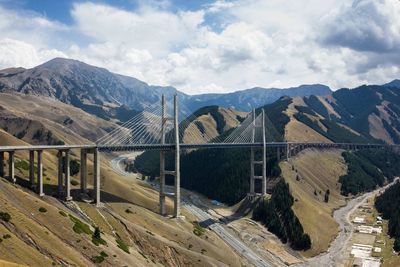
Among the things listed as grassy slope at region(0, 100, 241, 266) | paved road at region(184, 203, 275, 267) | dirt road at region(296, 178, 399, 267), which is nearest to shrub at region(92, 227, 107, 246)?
grassy slope at region(0, 100, 241, 266)

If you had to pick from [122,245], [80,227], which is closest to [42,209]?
[80,227]

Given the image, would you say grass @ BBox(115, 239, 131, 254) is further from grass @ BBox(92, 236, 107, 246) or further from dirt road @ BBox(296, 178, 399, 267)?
dirt road @ BBox(296, 178, 399, 267)

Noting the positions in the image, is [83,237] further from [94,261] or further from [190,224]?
[190,224]

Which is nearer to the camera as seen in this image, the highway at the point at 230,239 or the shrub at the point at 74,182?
the shrub at the point at 74,182

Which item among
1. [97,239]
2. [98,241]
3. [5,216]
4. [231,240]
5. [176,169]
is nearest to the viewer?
[5,216]

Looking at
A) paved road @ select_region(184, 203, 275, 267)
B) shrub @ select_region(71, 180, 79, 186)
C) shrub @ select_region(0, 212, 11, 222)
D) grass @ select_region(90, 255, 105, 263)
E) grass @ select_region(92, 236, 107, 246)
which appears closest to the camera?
shrub @ select_region(0, 212, 11, 222)

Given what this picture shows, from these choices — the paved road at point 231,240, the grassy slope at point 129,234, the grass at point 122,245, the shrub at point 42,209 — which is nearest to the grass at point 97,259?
the grassy slope at point 129,234

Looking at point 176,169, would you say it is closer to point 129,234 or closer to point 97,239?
point 129,234

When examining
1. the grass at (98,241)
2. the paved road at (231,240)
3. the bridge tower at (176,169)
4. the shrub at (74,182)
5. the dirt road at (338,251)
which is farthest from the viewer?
the bridge tower at (176,169)

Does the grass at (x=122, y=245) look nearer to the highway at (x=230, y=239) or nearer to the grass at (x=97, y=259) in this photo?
the grass at (x=97, y=259)
